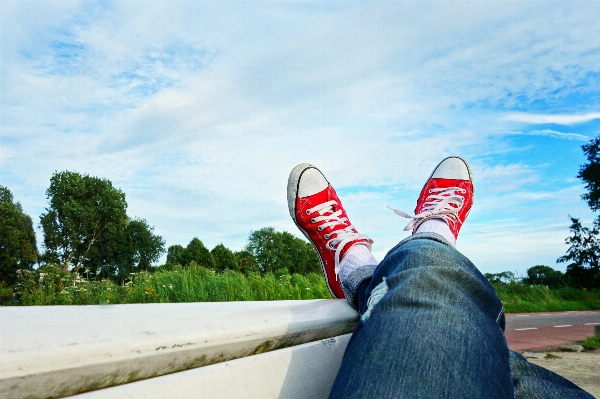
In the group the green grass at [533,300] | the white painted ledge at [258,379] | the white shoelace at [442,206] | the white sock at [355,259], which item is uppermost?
the white shoelace at [442,206]

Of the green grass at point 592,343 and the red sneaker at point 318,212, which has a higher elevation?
the red sneaker at point 318,212

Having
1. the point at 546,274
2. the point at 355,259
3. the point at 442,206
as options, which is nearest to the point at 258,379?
the point at 355,259

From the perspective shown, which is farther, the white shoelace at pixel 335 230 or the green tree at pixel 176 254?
the green tree at pixel 176 254

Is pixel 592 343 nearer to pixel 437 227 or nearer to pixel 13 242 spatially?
pixel 437 227

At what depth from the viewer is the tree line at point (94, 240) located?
20.9m

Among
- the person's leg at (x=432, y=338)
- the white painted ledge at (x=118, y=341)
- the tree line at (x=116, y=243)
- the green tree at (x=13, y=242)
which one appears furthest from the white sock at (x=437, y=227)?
the green tree at (x=13, y=242)

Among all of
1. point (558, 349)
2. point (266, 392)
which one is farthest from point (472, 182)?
point (558, 349)

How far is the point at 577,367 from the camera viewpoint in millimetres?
2842

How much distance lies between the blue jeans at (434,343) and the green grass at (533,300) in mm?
9647

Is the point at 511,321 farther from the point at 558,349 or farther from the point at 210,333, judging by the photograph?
the point at 210,333

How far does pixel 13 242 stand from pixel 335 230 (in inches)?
900

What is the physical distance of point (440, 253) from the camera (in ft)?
2.85

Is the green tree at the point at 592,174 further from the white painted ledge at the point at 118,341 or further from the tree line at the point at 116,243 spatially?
the white painted ledge at the point at 118,341

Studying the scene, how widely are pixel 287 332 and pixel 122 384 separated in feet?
1.00
